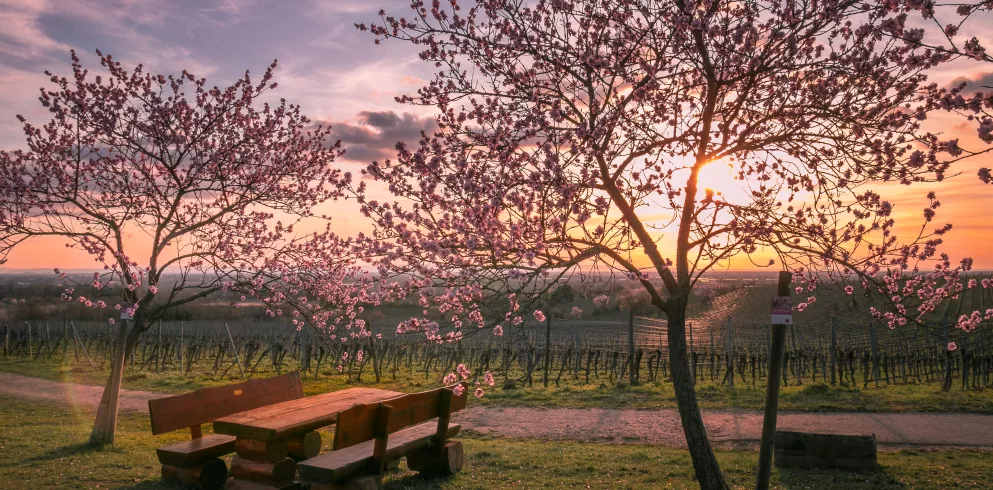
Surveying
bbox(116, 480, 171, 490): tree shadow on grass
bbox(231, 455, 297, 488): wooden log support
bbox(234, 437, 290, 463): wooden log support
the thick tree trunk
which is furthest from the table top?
the thick tree trunk

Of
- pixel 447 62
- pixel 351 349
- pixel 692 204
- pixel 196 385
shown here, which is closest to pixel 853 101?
pixel 692 204

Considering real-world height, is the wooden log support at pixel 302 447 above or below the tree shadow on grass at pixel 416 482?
above

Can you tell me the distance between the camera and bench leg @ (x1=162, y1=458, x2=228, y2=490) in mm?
6668

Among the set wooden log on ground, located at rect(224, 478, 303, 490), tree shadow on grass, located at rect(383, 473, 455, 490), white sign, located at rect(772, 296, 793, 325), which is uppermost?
white sign, located at rect(772, 296, 793, 325)

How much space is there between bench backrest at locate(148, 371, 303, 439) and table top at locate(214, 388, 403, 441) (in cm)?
35

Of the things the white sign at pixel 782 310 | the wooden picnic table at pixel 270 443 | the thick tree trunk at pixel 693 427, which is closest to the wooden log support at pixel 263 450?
the wooden picnic table at pixel 270 443

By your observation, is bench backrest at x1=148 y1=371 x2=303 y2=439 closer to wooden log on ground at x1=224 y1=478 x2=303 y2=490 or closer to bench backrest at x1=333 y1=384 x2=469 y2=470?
wooden log on ground at x1=224 y1=478 x2=303 y2=490

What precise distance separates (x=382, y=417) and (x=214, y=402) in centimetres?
221

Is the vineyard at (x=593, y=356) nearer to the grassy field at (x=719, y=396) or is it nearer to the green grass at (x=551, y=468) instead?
the grassy field at (x=719, y=396)

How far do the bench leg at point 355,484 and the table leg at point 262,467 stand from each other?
36 centimetres

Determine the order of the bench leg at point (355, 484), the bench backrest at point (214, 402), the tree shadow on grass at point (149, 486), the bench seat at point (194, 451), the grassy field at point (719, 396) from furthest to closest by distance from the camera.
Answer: the grassy field at point (719, 396) < the tree shadow on grass at point (149, 486) < the bench seat at point (194, 451) < the bench backrest at point (214, 402) < the bench leg at point (355, 484)

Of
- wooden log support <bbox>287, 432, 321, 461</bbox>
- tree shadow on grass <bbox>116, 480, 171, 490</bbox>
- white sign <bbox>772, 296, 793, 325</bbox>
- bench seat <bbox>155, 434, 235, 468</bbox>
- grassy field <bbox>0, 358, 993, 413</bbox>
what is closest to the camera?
white sign <bbox>772, 296, 793, 325</bbox>

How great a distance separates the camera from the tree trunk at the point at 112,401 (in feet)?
30.7

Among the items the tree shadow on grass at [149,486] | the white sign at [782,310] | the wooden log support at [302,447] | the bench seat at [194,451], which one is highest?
the white sign at [782,310]
